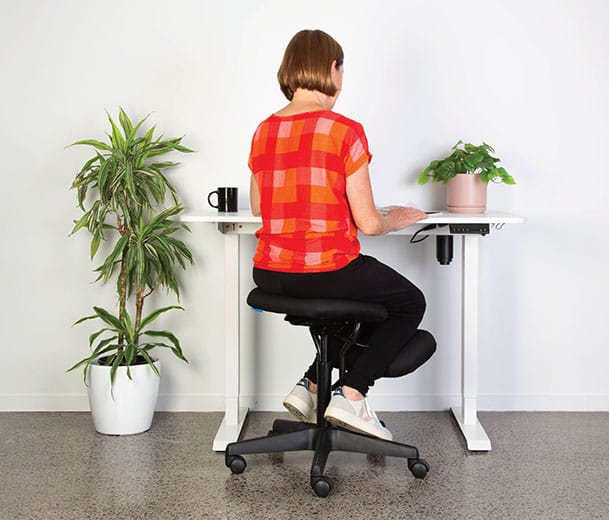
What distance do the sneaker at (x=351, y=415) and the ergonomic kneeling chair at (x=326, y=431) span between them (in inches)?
1.3

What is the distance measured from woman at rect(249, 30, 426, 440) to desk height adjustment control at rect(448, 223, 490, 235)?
1.81 feet

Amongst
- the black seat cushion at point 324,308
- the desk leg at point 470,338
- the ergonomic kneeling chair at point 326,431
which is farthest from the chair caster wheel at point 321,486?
the desk leg at point 470,338

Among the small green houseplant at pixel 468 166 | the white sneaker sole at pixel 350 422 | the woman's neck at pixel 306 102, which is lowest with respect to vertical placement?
the white sneaker sole at pixel 350 422

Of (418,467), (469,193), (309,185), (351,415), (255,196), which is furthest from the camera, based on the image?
(469,193)

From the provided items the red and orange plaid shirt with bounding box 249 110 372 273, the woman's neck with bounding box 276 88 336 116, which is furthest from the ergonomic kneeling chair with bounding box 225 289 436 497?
the woman's neck with bounding box 276 88 336 116

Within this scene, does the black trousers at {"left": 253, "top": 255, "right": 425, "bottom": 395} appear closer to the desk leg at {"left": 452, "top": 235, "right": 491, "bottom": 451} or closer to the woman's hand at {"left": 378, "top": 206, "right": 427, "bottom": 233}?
the woman's hand at {"left": 378, "top": 206, "right": 427, "bottom": 233}

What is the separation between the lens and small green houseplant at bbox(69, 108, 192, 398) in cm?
348

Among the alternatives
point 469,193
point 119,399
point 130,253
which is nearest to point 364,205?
point 469,193

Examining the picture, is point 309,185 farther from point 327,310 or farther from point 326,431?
point 326,431

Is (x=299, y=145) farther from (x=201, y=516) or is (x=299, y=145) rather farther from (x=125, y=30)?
(x=125, y=30)

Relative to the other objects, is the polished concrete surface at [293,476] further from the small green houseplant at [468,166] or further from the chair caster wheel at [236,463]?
the small green houseplant at [468,166]

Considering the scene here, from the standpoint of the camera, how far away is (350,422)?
2781 millimetres

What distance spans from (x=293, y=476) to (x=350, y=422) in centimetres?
32

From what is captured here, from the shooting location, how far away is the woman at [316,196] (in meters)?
2.62
